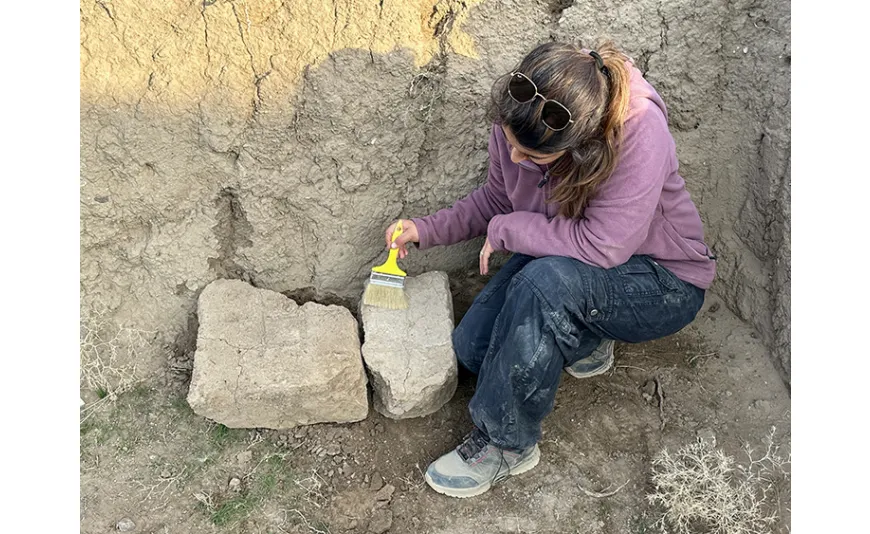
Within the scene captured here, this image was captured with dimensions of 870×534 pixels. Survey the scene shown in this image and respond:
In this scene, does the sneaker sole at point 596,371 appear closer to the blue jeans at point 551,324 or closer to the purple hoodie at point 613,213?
the blue jeans at point 551,324

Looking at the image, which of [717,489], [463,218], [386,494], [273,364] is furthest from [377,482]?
[717,489]

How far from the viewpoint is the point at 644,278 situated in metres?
2.18

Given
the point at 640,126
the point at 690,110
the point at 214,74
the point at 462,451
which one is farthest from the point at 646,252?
the point at 214,74

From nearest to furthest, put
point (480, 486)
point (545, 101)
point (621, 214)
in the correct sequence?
point (545, 101) → point (621, 214) → point (480, 486)

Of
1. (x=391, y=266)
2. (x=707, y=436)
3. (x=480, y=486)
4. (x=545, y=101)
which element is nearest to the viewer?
(x=545, y=101)

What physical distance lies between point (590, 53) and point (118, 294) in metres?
1.59

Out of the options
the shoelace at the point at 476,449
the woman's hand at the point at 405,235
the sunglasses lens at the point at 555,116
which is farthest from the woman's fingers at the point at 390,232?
the sunglasses lens at the point at 555,116

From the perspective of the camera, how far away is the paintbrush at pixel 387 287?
2.48 m

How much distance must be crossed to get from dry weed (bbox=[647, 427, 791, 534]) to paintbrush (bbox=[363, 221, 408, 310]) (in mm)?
895

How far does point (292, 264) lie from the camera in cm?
261

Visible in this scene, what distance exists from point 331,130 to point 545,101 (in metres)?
0.83

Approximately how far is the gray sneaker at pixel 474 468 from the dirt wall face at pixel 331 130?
68 centimetres

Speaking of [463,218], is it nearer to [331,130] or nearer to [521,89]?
[331,130]

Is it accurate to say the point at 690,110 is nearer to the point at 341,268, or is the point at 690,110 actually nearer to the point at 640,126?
the point at 640,126
